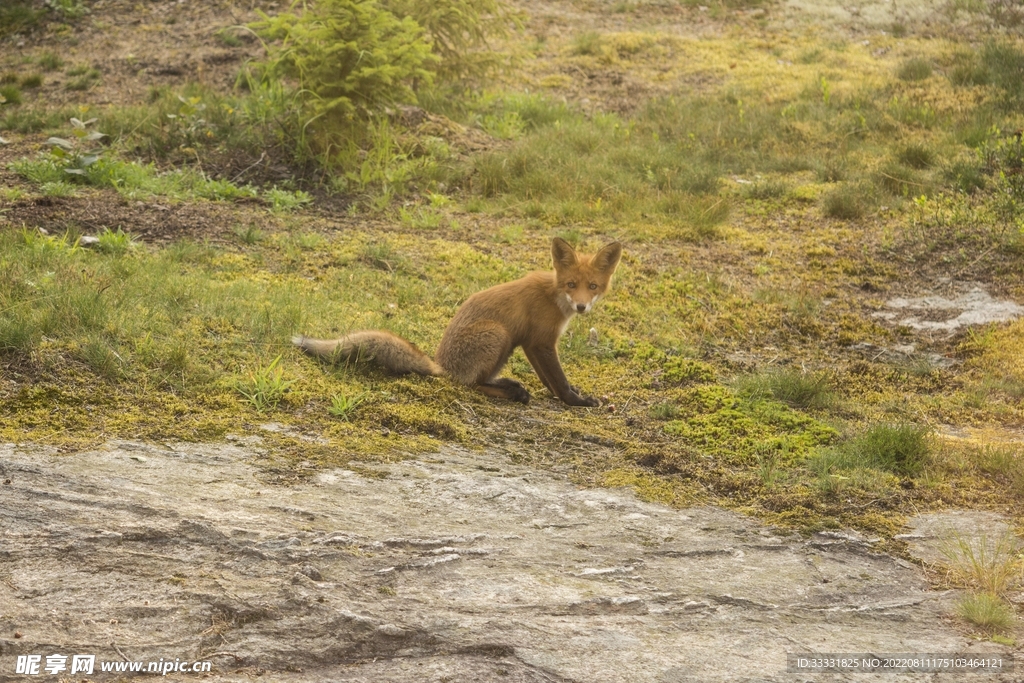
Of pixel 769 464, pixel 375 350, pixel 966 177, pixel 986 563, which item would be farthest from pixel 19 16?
pixel 986 563

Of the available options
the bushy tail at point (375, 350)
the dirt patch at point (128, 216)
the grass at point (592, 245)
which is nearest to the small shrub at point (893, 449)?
the grass at point (592, 245)

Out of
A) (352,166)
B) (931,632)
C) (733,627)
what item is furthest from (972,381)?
(352,166)

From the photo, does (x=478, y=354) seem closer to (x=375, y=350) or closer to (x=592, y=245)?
(x=375, y=350)

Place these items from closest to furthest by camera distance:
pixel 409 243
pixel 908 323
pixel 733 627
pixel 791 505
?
pixel 733 627 < pixel 791 505 < pixel 908 323 < pixel 409 243

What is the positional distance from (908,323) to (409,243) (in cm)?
443

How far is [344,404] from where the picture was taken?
522 cm

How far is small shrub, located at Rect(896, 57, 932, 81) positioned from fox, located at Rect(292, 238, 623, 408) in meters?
9.31

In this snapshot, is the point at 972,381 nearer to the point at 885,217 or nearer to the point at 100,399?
the point at 885,217

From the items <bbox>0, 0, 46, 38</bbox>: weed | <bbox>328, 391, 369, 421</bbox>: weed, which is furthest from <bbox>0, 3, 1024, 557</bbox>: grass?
<bbox>0, 0, 46, 38</bbox>: weed

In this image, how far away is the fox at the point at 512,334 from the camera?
582cm

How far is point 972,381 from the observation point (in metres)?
6.69

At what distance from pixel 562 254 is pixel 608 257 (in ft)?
1.15

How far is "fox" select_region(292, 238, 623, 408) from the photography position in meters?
5.82

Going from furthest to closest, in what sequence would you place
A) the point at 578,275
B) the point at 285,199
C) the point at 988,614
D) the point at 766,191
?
the point at 766,191
the point at 285,199
the point at 578,275
the point at 988,614
